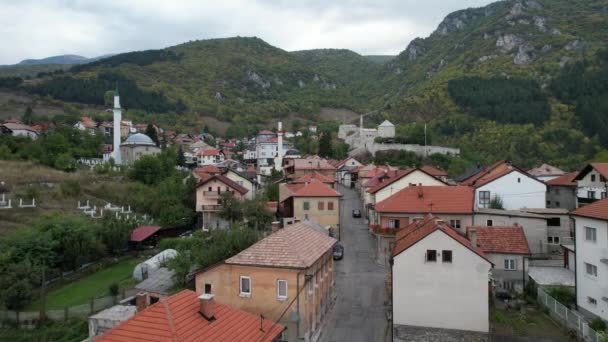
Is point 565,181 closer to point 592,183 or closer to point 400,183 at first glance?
point 592,183

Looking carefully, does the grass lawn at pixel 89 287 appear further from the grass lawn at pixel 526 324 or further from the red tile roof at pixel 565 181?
the red tile roof at pixel 565 181

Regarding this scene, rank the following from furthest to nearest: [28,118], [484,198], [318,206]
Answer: [28,118], [318,206], [484,198]

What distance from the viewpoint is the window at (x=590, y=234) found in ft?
66.2

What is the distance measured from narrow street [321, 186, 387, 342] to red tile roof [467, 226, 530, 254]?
579 cm

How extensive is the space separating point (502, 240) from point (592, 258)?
15.0ft

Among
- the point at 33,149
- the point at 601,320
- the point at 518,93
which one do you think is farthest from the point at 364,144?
the point at 601,320

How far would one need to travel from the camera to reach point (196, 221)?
46469mm

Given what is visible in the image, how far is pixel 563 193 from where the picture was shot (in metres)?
46.2

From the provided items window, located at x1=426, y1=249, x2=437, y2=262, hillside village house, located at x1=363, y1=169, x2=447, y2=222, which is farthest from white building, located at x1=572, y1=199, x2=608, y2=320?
hillside village house, located at x1=363, y1=169, x2=447, y2=222

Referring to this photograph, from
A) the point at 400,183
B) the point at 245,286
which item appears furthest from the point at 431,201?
the point at 245,286

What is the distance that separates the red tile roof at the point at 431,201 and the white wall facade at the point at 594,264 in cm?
893

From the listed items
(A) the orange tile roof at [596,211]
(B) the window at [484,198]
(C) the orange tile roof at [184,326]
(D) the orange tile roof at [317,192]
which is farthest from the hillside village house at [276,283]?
(B) the window at [484,198]

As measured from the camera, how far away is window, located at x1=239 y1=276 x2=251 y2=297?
60.0 feet

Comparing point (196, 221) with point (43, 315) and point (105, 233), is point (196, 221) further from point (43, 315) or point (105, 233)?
point (43, 315)
